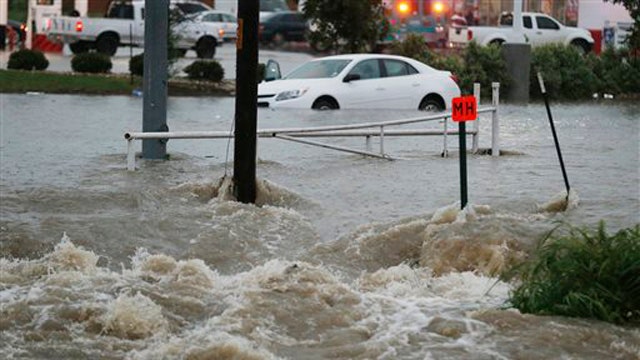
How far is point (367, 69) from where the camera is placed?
28.6m

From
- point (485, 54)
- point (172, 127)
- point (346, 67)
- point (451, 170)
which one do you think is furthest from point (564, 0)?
point (451, 170)

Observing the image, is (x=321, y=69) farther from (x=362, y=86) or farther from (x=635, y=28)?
(x=635, y=28)

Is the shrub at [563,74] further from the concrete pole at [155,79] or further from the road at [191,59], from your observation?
the concrete pole at [155,79]

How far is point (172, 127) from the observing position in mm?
24156

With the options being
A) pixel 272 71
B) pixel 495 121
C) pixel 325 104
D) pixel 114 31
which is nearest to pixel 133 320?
pixel 495 121

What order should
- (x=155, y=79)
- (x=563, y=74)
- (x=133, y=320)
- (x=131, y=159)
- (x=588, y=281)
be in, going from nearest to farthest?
(x=133, y=320) < (x=588, y=281) < (x=131, y=159) < (x=155, y=79) < (x=563, y=74)

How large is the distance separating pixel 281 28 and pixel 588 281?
162 feet

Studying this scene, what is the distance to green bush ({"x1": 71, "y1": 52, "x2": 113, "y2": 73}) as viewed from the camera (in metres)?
35.8

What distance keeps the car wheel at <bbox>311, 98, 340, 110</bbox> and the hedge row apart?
6.16 m

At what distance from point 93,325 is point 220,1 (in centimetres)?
5552

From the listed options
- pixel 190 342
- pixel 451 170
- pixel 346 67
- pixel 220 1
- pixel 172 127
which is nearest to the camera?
pixel 190 342

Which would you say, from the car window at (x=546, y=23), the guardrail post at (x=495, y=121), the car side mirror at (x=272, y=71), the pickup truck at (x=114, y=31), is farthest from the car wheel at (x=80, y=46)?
the guardrail post at (x=495, y=121)

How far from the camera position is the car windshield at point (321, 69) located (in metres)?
28.4

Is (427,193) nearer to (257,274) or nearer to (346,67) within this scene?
(257,274)
